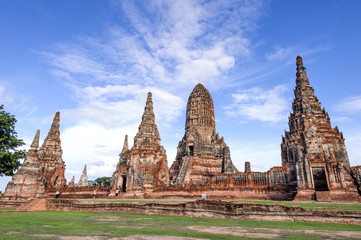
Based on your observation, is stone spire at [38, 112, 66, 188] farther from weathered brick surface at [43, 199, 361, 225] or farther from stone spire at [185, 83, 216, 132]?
stone spire at [185, 83, 216, 132]

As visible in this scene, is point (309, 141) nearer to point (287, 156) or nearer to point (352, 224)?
point (287, 156)

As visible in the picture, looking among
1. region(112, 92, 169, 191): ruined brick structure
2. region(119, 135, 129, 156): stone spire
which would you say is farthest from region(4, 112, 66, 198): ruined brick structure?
region(119, 135, 129, 156): stone spire

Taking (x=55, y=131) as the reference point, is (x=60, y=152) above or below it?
below

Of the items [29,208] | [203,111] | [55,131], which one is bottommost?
[29,208]

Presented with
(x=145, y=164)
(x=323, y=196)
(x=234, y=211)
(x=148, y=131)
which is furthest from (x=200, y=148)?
(x=234, y=211)

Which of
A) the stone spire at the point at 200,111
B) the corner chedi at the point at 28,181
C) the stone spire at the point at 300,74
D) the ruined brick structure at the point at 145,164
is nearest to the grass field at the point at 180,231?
the ruined brick structure at the point at 145,164

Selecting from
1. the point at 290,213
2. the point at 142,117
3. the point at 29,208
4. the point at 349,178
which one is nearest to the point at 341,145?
the point at 349,178

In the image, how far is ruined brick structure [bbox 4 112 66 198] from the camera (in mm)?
25703

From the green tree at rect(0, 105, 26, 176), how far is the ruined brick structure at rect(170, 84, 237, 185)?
66.3 ft

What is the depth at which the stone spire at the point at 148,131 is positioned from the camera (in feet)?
95.2

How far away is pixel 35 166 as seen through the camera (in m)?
27.3

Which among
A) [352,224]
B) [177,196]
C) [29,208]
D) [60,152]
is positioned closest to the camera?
[352,224]

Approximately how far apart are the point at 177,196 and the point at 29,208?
12.9m

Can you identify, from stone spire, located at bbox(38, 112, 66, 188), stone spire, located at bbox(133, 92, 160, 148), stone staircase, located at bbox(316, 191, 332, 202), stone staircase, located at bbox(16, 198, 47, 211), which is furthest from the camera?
stone spire, located at bbox(38, 112, 66, 188)
